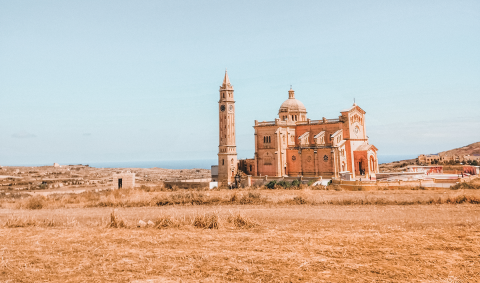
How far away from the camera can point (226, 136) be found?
46.5 metres

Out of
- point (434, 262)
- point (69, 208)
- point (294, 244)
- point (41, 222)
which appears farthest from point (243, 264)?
point (69, 208)

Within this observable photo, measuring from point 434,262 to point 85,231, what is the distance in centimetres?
1278

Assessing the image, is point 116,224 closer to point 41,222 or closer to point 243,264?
point 41,222

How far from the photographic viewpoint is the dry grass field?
8.88 meters

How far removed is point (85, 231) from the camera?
14.4m

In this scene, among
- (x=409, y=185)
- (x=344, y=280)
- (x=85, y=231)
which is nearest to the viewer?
(x=344, y=280)

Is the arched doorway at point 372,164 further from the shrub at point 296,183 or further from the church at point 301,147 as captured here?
the shrub at point 296,183

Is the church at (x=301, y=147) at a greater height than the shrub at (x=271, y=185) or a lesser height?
greater

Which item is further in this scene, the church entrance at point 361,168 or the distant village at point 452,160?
the distant village at point 452,160

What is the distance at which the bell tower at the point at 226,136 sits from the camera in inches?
1789

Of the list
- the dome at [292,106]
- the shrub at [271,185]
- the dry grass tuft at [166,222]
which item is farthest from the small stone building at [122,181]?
the dry grass tuft at [166,222]

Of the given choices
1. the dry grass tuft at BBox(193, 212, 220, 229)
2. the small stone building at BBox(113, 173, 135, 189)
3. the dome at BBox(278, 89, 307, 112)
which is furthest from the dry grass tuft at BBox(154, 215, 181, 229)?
the dome at BBox(278, 89, 307, 112)

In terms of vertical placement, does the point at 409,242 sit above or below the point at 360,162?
below

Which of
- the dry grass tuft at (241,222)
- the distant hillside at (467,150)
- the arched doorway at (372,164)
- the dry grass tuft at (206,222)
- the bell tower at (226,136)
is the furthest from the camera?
the distant hillside at (467,150)
